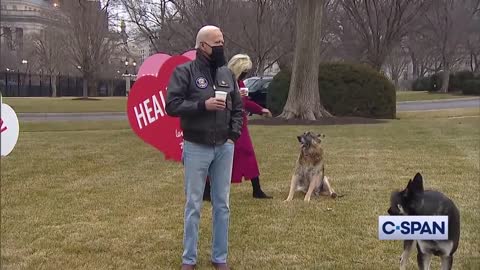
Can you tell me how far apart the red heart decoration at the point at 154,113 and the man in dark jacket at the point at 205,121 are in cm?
502

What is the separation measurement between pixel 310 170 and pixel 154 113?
3.38 meters

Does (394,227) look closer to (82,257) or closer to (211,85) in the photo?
(211,85)

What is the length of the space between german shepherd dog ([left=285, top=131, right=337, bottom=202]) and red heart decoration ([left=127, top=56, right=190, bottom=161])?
8.80ft

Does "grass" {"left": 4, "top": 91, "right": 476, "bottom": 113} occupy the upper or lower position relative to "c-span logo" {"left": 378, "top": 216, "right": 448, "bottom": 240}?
lower

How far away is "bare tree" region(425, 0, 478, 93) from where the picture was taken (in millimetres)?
44844

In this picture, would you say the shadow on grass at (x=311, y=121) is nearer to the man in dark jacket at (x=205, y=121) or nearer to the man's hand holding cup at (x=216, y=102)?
the man in dark jacket at (x=205, y=121)

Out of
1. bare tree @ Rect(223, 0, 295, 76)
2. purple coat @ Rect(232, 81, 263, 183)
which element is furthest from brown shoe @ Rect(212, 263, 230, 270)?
bare tree @ Rect(223, 0, 295, 76)

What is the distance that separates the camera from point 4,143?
4.43 m

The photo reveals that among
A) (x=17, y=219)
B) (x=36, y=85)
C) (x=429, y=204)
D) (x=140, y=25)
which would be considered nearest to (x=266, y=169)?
(x=17, y=219)

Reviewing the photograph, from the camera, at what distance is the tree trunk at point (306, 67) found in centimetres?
2011

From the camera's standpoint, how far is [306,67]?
2028 centimetres

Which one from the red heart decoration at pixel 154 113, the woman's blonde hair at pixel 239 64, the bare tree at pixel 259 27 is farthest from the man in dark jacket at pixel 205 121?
the bare tree at pixel 259 27

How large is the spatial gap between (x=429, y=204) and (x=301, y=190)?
4.19 meters

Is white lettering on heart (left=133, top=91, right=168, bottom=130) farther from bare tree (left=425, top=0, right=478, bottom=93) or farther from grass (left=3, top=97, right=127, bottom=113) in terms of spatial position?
bare tree (left=425, top=0, right=478, bottom=93)
